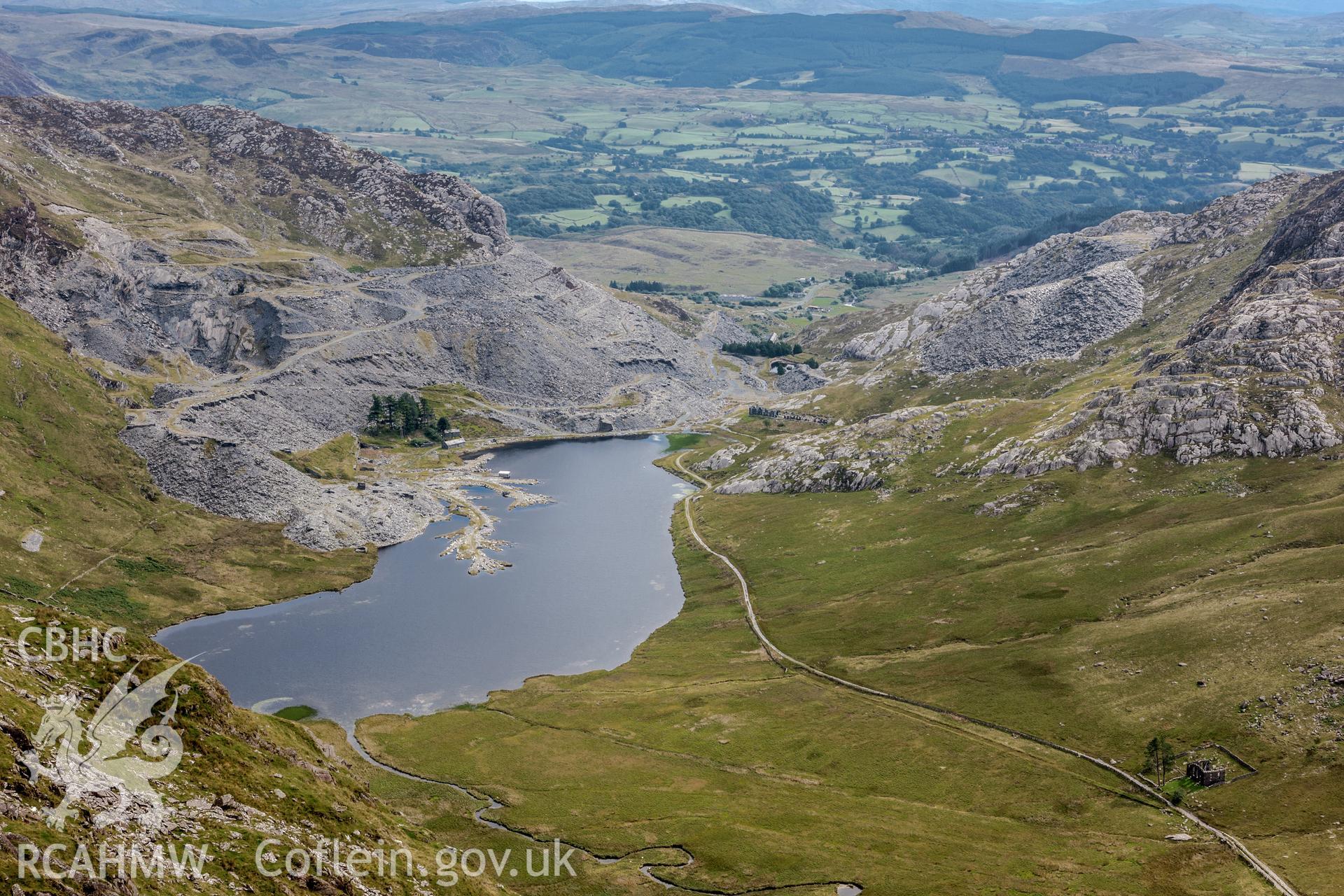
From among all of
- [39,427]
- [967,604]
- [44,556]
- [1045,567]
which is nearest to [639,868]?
[967,604]

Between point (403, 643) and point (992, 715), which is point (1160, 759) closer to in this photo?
point (992, 715)

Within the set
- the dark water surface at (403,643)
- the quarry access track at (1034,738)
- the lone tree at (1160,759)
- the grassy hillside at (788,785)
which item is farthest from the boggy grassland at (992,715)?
the dark water surface at (403,643)

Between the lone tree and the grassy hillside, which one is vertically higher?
the lone tree

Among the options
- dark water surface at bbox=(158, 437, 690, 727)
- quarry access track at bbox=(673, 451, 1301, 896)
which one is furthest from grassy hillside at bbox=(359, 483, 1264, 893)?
dark water surface at bbox=(158, 437, 690, 727)

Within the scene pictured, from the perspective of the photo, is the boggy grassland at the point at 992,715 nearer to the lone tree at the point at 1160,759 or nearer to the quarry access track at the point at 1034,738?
the quarry access track at the point at 1034,738

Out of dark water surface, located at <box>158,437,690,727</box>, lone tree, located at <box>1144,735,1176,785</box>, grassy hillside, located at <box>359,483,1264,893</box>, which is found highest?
lone tree, located at <box>1144,735,1176,785</box>

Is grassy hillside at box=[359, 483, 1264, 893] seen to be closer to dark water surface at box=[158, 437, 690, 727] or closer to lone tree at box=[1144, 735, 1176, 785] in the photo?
lone tree at box=[1144, 735, 1176, 785]

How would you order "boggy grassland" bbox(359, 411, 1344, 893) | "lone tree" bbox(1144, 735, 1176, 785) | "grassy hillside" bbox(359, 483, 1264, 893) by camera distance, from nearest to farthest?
1. "grassy hillside" bbox(359, 483, 1264, 893)
2. "boggy grassland" bbox(359, 411, 1344, 893)
3. "lone tree" bbox(1144, 735, 1176, 785)

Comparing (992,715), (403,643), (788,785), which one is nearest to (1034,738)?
(992,715)

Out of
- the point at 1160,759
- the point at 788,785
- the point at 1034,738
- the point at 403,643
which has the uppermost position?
the point at 1160,759

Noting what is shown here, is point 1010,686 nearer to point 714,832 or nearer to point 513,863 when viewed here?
point 714,832
